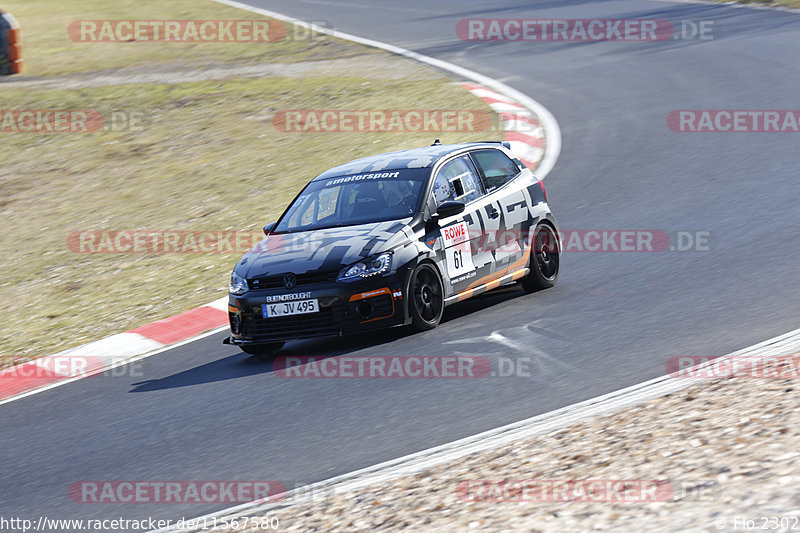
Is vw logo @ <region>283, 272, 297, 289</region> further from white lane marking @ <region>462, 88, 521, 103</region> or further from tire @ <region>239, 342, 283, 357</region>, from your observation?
white lane marking @ <region>462, 88, 521, 103</region>

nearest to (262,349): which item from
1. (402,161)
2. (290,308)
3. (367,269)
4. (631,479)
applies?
(290,308)

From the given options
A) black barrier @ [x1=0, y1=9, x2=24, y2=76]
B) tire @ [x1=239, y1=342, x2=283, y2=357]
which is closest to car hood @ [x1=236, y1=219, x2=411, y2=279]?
tire @ [x1=239, y1=342, x2=283, y2=357]

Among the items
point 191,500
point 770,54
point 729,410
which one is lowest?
point 191,500

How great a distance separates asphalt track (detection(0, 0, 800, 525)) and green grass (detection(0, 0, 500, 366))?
112 inches

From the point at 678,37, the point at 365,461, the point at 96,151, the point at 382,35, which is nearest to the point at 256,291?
the point at 365,461

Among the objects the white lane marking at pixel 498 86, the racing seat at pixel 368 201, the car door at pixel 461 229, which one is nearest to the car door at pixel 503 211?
the car door at pixel 461 229

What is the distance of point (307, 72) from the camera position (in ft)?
79.2

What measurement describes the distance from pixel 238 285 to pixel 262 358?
0.72 m

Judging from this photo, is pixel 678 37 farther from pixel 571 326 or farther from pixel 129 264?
pixel 571 326

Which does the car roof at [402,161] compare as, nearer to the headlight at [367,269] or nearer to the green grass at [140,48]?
the headlight at [367,269]

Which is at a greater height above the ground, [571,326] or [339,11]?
[339,11]

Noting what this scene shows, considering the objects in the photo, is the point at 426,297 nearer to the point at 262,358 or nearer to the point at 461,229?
the point at 461,229

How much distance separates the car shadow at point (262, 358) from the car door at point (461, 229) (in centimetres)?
45

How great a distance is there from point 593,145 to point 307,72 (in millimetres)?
9430
